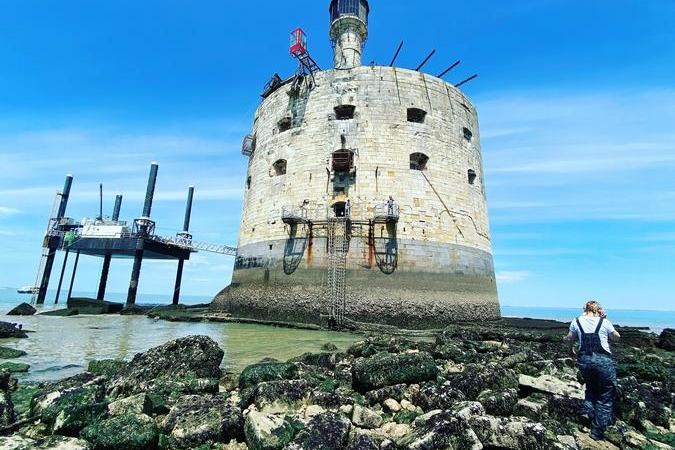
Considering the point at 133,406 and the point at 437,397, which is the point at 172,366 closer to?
the point at 133,406

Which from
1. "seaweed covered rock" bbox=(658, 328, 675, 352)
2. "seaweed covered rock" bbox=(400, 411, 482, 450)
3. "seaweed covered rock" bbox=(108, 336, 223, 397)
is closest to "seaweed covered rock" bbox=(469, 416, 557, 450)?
"seaweed covered rock" bbox=(400, 411, 482, 450)

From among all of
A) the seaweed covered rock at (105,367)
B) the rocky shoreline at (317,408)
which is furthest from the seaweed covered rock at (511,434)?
the seaweed covered rock at (105,367)

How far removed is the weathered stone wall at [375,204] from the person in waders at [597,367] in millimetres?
9410

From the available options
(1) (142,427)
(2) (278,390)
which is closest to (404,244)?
(2) (278,390)

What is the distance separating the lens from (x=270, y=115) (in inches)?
711

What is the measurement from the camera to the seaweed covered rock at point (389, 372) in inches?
186

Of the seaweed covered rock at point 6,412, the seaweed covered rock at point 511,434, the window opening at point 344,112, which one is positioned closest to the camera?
the seaweed covered rock at point 511,434

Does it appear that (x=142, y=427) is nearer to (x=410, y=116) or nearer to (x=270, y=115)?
(x=410, y=116)

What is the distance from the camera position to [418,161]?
51.9ft

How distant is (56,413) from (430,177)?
13871 millimetres

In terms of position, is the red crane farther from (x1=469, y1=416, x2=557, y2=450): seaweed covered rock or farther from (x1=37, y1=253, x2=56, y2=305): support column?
(x1=37, y1=253, x2=56, y2=305): support column

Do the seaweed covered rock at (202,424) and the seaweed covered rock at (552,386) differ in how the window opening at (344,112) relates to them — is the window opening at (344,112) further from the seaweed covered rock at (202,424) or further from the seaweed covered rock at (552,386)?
the seaweed covered rock at (202,424)

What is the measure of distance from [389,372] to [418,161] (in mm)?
12288

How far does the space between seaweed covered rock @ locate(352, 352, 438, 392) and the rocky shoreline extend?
0.5 inches
